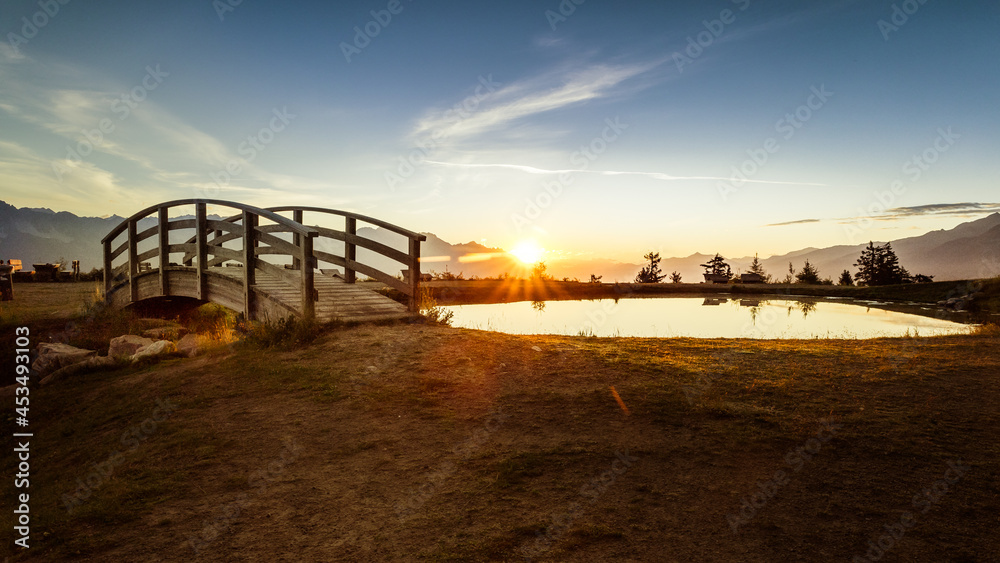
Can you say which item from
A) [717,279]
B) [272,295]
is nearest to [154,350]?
[272,295]

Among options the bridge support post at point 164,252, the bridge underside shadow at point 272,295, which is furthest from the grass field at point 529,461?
the bridge support post at point 164,252

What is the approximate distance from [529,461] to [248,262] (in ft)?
29.0

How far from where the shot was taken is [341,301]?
35.8 feet

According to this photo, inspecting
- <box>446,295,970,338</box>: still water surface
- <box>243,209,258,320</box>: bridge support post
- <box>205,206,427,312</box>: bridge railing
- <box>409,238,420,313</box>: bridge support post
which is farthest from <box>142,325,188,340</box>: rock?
<box>446,295,970,338</box>: still water surface

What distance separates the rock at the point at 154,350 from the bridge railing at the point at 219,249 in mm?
1605

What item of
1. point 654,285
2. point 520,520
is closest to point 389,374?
point 520,520

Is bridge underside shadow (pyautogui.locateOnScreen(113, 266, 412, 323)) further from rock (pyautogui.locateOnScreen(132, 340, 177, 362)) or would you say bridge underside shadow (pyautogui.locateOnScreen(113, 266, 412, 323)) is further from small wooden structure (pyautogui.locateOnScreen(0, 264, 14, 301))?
small wooden structure (pyautogui.locateOnScreen(0, 264, 14, 301))

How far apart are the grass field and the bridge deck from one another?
2.51 meters

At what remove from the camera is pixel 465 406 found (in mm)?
5512

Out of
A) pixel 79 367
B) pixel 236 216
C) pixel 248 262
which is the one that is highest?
pixel 236 216

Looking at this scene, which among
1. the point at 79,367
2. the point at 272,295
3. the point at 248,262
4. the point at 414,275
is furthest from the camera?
the point at 414,275

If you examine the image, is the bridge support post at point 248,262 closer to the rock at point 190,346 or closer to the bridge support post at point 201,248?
the rock at point 190,346

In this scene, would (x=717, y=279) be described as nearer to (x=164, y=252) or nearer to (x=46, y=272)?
(x=164, y=252)

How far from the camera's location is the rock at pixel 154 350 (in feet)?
29.6
